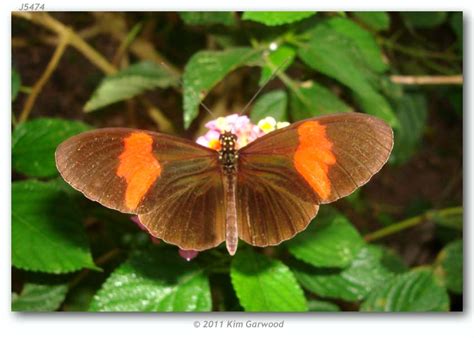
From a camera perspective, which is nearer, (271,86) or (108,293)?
(108,293)

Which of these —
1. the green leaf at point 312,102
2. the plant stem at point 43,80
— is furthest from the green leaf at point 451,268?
the plant stem at point 43,80

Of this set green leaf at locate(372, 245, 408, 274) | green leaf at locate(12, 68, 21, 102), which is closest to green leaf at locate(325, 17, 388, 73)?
green leaf at locate(372, 245, 408, 274)

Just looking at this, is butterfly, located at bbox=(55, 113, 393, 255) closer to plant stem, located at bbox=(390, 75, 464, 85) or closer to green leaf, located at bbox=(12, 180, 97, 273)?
green leaf, located at bbox=(12, 180, 97, 273)

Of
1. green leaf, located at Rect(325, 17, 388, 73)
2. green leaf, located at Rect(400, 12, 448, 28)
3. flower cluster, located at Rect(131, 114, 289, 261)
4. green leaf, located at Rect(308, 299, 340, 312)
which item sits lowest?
green leaf, located at Rect(308, 299, 340, 312)

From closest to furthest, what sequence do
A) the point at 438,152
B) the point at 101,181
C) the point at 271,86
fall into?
the point at 101,181 → the point at 271,86 → the point at 438,152
